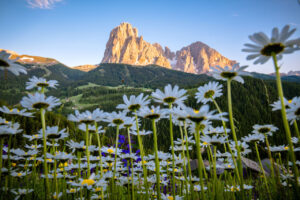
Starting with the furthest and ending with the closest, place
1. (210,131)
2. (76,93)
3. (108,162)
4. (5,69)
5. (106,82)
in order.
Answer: (106,82) → (76,93) → (108,162) → (210,131) → (5,69)

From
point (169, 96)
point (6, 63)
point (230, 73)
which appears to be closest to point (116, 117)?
point (169, 96)

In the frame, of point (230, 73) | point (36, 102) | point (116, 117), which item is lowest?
point (116, 117)

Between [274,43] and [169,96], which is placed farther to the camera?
[169,96]

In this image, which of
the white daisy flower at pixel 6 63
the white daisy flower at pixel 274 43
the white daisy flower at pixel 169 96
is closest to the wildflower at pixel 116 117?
the white daisy flower at pixel 169 96

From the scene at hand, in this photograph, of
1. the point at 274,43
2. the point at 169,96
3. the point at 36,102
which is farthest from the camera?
the point at 169,96

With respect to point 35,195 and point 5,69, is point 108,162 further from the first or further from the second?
point 5,69

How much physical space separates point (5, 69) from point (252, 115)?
17991 millimetres

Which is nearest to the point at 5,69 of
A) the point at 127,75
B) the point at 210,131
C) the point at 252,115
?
the point at 210,131

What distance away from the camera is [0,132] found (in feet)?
4.43

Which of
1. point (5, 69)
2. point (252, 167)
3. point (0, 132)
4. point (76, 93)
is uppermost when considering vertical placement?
point (76, 93)

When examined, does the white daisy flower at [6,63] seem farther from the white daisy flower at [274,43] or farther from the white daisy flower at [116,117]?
the white daisy flower at [274,43]

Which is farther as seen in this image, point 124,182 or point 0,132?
point 124,182

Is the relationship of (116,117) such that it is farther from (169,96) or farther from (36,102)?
(36,102)

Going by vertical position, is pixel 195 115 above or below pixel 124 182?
above
